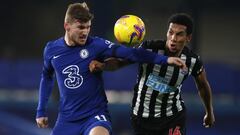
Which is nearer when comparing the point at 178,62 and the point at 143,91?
the point at 178,62

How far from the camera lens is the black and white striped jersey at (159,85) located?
5.78 meters

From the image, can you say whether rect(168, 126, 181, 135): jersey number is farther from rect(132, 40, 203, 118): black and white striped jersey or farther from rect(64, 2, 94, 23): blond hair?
rect(64, 2, 94, 23): blond hair

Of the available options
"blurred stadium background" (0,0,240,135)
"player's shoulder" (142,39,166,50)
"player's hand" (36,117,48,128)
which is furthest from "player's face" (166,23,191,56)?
"blurred stadium background" (0,0,240,135)

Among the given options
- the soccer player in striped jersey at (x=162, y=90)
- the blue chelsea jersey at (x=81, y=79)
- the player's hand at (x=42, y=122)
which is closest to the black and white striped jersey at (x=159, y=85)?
the soccer player in striped jersey at (x=162, y=90)

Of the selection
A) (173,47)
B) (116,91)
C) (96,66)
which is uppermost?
(173,47)

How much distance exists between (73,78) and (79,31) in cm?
42

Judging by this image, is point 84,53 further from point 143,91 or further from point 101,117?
point 143,91

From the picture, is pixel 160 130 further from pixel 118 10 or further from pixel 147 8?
pixel 147 8

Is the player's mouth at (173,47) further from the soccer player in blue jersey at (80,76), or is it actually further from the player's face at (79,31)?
the player's face at (79,31)

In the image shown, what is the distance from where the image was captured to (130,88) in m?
13.4

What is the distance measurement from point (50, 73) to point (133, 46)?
0.83 meters

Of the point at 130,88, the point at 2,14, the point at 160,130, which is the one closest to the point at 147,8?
the point at 2,14

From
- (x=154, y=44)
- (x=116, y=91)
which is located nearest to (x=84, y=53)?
(x=154, y=44)

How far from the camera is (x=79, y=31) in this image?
542cm
